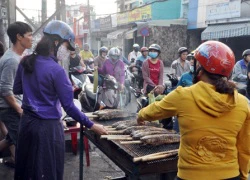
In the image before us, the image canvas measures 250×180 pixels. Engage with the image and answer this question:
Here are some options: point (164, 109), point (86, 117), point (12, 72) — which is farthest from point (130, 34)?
point (164, 109)

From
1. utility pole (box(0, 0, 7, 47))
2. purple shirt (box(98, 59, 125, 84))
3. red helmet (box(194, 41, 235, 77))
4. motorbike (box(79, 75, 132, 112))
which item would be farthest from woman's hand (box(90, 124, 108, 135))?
purple shirt (box(98, 59, 125, 84))

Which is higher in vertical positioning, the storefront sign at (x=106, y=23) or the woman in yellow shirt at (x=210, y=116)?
the storefront sign at (x=106, y=23)

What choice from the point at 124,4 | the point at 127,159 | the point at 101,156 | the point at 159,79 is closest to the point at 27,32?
the point at 127,159

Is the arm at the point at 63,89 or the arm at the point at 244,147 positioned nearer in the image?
the arm at the point at 244,147

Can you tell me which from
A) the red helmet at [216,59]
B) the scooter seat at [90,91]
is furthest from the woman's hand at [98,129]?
the scooter seat at [90,91]

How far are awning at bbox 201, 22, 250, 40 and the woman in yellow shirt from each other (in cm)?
1752

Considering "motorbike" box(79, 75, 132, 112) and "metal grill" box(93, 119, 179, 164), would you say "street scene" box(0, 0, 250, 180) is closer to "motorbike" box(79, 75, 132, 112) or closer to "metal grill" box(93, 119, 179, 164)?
"metal grill" box(93, 119, 179, 164)

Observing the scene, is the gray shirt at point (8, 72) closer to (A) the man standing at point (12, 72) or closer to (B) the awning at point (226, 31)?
(A) the man standing at point (12, 72)

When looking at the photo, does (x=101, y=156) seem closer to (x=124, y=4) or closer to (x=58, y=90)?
(x=58, y=90)

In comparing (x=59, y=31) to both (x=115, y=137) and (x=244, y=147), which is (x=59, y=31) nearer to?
(x=115, y=137)

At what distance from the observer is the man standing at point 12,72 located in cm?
369

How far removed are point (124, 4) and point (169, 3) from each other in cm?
1307

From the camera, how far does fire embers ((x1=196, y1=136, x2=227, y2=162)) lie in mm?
2229

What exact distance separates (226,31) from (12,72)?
61.5 ft
